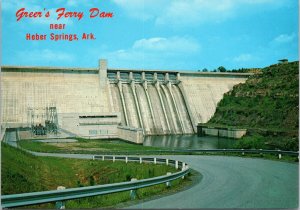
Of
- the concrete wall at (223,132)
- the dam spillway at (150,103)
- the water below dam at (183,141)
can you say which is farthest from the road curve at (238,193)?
the dam spillway at (150,103)

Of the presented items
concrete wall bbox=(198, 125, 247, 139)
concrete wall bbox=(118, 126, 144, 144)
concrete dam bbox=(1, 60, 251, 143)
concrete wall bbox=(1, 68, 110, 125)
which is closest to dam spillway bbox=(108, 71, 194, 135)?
concrete dam bbox=(1, 60, 251, 143)

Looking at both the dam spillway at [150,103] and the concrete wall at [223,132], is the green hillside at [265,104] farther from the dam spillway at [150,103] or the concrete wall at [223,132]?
the dam spillway at [150,103]

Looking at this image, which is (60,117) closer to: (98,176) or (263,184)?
(98,176)

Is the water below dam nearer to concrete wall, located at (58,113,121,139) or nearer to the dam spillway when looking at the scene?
the dam spillway

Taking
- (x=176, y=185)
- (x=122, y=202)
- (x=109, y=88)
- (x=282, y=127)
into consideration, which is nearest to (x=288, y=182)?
(x=176, y=185)

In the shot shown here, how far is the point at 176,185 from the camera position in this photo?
14117 mm

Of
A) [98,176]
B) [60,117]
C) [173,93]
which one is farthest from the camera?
[173,93]

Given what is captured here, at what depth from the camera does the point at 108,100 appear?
67.2 m

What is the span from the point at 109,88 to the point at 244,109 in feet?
86.9

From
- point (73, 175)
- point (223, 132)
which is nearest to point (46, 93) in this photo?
point (223, 132)

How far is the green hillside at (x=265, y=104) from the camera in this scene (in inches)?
2404

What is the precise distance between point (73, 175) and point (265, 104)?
55679mm

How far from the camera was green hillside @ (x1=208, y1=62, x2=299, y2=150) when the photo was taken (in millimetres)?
61066

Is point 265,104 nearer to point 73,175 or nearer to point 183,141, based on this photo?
point 183,141
